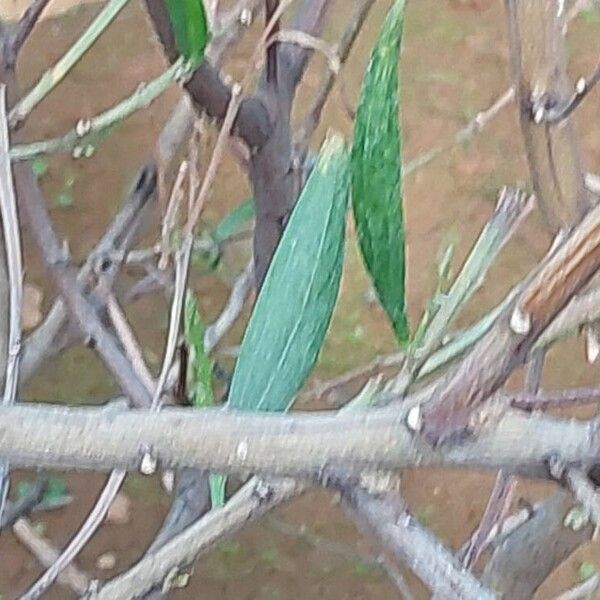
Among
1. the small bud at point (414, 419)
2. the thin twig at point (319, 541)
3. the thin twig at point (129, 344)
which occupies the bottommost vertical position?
the thin twig at point (319, 541)

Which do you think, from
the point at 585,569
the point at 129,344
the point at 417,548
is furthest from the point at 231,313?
the point at 585,569

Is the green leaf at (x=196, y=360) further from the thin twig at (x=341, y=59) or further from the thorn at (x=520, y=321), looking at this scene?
the thin twig at (x=341, y=59)

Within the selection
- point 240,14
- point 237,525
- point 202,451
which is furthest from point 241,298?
point 202,451

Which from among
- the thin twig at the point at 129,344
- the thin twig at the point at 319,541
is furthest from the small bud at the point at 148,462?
the thin twig at the point at 319,541

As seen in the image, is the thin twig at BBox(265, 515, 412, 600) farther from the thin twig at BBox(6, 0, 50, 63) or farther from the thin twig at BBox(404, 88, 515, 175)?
the thin twig at BBox(6, 0, 50, 63)

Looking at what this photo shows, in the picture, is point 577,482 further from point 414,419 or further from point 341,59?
point 341,59

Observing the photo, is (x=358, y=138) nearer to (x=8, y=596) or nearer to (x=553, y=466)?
(x=553, y=466)

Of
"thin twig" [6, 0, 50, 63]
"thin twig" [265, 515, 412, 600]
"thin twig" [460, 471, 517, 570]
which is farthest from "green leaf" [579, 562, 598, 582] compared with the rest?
"thin twig" [6, 0, 50, 63]
